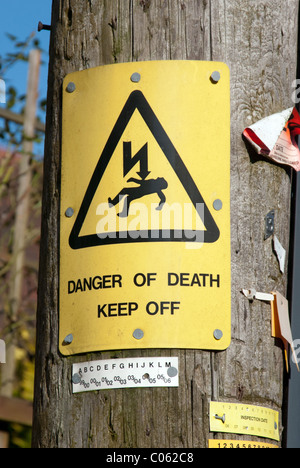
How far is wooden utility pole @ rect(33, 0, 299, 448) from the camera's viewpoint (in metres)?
2.20

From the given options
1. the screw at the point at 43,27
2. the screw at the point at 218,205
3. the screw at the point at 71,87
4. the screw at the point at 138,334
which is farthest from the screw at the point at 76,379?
the screw at the point at 43,27

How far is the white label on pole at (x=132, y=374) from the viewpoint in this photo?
2.20 metres

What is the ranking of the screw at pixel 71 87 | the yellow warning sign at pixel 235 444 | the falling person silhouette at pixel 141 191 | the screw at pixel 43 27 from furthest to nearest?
the screw at pixel 43 27
the screw at pixel 71 87
the falling person silhouette at pixel 141 191
the yellow warning sign at pixel 235 444

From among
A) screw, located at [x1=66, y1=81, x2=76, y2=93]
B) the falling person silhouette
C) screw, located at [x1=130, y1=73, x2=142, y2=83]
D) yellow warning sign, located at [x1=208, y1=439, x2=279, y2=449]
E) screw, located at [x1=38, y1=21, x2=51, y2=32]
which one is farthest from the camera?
screw, located at [x1=38, y1=21, x2=51, y2=32]

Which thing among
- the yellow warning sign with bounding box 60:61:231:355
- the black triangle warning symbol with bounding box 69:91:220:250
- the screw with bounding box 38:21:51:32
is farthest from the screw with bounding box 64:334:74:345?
the screw with bounding box 38:21:51:32

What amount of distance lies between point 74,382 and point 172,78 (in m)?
0.91

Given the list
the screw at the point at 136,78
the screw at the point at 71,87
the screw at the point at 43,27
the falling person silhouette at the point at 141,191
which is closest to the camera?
the falling person silhouette at the point at 141,191

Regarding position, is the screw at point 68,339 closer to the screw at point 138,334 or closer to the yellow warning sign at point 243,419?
the screw at point 138,334

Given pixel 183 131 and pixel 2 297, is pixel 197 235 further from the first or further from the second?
pixel 2 297

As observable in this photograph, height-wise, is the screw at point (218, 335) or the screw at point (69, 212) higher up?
the screw at point (69, 212)

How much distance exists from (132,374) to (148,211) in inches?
17.5

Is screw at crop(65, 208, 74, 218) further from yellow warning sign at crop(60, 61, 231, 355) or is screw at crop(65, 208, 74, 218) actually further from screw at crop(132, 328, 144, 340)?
screw at crop(132, 328, 144, 340)

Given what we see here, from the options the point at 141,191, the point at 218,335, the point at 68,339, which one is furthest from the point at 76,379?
the point at 141,191

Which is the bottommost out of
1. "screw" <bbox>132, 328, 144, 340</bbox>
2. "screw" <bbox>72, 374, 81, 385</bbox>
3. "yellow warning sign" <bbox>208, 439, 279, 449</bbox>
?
"yellow warning sign" <bbox>208, 439, 279, 449</bbox>
